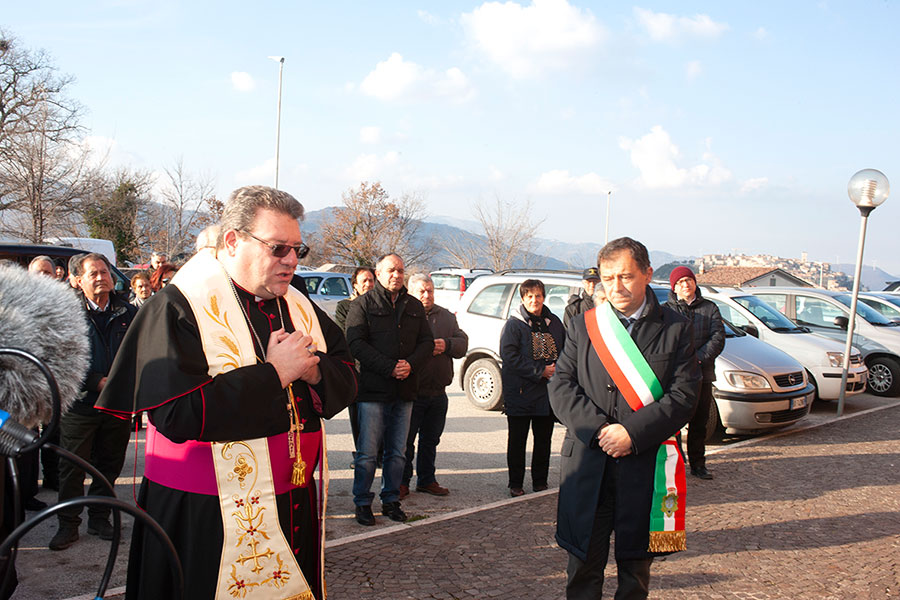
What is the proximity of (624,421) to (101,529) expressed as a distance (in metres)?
3.93

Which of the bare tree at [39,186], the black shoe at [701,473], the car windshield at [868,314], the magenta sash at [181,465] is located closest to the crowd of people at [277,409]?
the magenta sash at [181,465]

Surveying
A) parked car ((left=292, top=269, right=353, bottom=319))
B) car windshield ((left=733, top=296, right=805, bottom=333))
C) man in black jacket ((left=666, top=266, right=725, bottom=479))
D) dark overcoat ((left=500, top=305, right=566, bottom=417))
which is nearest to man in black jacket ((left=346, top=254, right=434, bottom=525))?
dark overcoat ((left=500, top=305, right=566, bottom=417))

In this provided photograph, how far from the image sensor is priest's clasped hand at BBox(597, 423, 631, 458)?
3.40 metres

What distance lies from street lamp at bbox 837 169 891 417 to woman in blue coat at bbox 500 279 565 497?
20.5 ft

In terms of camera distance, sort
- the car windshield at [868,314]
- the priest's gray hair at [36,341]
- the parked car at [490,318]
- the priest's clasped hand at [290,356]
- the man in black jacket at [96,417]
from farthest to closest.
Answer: the car windshield at [868,314], the parked car at [490,318], the man in black jacket at [96,417], the priest's clasped hand at [290,356], the priest's gray hair at [36,341]

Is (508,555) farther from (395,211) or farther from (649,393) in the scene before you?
(395,211)

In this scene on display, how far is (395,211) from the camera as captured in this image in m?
44.5

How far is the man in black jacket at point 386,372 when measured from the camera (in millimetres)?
5621

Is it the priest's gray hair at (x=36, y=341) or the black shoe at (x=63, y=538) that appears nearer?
the priest's gray hair at (x=36, y=341)

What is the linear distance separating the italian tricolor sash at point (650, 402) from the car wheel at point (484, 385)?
6479 mm

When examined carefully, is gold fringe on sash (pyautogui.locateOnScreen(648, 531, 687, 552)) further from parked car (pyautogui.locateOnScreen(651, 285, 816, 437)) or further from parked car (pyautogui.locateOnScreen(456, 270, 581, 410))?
parked car (pyautogui.locateOnScreen(456, 270, 581, 410))

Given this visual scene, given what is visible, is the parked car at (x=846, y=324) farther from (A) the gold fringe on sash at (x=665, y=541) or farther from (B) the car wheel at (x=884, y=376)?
(A) the gold fringe on sash at (x=665, y=541)

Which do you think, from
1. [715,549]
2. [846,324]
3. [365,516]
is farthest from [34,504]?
[846,324]

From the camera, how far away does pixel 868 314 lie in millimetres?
13953
